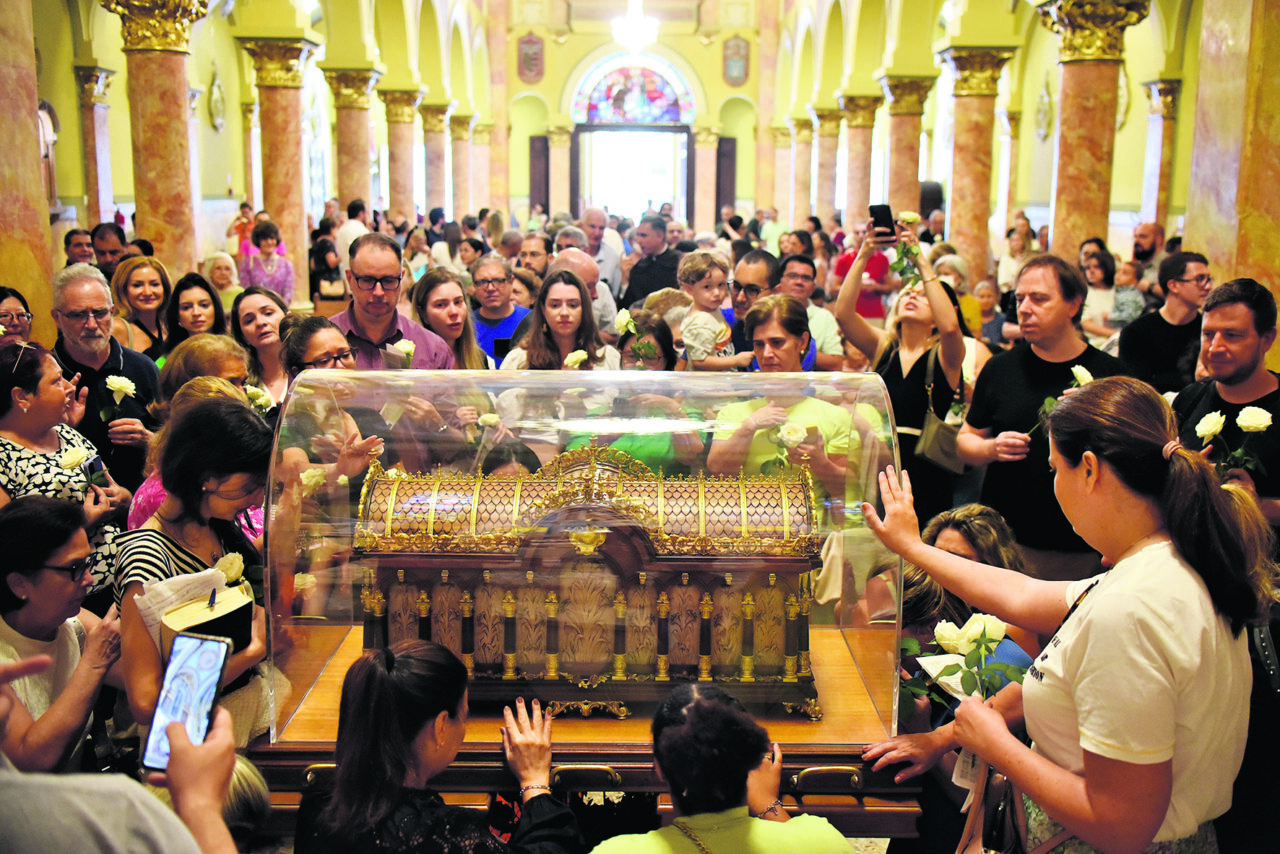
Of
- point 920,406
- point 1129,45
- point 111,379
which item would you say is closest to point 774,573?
point 920,406

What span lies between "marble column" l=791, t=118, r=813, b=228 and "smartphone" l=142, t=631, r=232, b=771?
2554cm

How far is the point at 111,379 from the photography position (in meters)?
4.43

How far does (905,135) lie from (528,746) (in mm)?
15367

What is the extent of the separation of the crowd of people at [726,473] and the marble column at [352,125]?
A: 10.8m

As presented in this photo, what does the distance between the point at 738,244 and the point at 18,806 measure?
43.4 feet

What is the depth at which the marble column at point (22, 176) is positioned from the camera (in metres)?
6.32

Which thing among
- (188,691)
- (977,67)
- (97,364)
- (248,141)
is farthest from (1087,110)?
(248,141)

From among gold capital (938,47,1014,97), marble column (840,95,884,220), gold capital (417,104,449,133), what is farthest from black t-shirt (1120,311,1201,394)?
gold capital (417,104,449,133)

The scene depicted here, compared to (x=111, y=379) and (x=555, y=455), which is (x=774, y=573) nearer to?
(x=555, y=455)

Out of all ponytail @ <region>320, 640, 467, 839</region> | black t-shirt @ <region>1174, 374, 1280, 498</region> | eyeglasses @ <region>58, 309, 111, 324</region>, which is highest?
eyeglasses @ <region>58, 309, 111, 324</region>

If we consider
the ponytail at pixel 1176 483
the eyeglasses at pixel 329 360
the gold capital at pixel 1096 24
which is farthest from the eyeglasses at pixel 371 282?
the gold capital at pixel 1096 24

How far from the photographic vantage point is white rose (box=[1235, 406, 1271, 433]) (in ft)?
11.8

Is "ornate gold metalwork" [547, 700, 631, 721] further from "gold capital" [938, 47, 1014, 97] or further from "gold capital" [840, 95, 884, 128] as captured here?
"gold capital" [840, 95, 884, 128]

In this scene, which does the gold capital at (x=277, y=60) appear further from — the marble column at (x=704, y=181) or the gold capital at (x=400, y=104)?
the marble column at (x=704, y=181)
